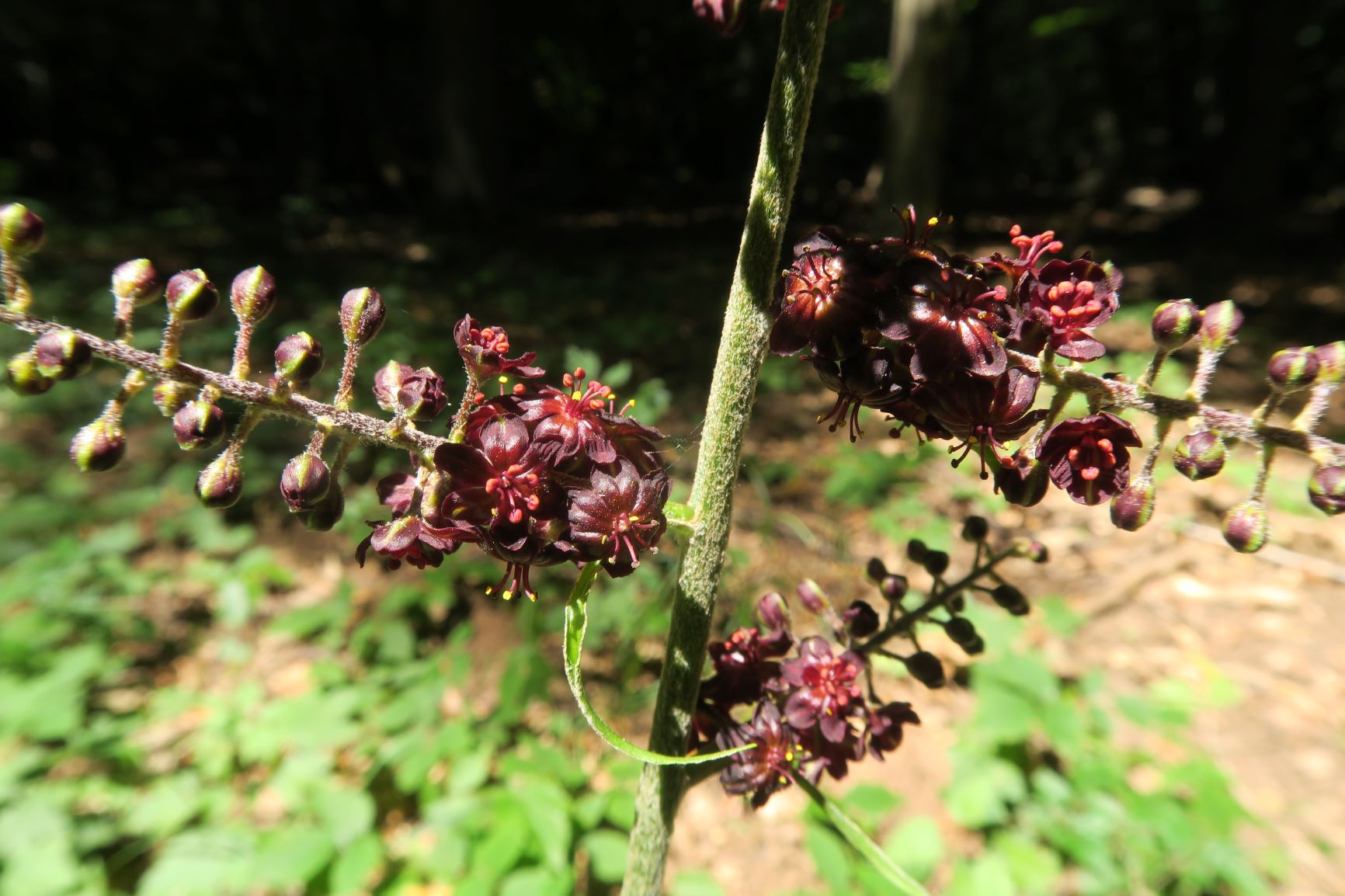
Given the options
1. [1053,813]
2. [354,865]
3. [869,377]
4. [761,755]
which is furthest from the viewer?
[1053,813]

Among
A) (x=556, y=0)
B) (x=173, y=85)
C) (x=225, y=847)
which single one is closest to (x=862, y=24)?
(x=556, y=0)

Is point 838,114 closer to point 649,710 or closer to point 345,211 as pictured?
A: point 345,211

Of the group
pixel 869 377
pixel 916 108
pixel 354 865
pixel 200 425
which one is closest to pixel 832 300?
pixel 869 377

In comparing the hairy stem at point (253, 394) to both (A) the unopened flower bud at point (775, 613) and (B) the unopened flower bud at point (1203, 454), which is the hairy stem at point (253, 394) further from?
(B) the unopened flower bud at point (1203, 454)

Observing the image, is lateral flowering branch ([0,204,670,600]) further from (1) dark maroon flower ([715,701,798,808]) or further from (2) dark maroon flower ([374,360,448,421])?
(1) dark maroon flower ([715,701,798,808])

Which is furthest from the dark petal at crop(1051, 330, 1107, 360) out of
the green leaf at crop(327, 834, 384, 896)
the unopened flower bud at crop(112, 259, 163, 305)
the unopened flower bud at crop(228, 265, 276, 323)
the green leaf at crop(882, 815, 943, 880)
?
the green leaf at crop(327, 834, 384, 896)

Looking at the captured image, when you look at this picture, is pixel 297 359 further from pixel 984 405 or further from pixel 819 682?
pixel 819 682

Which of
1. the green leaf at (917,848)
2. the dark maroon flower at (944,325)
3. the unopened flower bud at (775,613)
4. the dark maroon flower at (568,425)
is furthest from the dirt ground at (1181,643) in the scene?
the dark maroon flower at (944,325)
